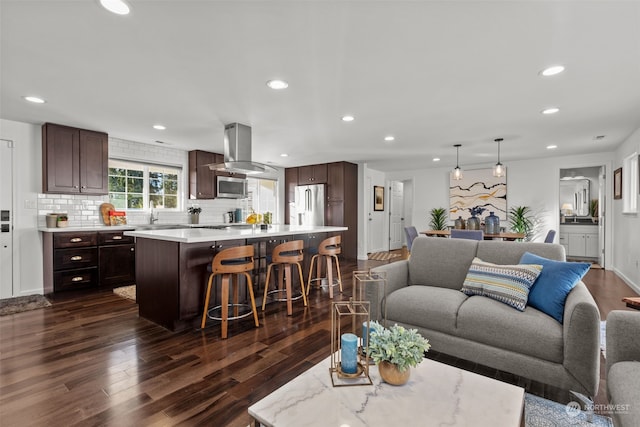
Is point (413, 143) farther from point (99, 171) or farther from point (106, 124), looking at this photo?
point (99, 171)

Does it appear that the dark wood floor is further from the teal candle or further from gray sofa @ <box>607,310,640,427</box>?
the teal candle

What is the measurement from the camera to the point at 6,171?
403cm

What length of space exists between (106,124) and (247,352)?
376 cm

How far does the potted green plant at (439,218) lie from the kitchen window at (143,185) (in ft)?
19.3

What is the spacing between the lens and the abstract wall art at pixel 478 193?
710cm

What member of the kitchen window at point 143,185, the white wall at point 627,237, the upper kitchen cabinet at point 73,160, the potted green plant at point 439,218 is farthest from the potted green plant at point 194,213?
the white wall at point 627,237

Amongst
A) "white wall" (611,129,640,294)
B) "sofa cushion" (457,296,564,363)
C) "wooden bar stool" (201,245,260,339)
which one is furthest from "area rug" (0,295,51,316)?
"white wall" (611,129,640,294)

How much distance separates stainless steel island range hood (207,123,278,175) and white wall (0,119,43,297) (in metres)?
2.51

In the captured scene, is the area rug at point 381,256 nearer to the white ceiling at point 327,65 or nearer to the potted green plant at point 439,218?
the potted green plant at point 439,218

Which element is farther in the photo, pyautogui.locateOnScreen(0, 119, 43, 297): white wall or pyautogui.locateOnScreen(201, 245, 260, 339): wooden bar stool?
pyautogui.locateOnScreen(0, 119, 43, 297): white wall

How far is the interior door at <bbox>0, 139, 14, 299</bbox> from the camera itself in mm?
3963

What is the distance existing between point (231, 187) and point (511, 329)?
5.74 metres

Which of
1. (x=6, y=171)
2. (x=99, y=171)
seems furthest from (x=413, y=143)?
(x=6, y=171)

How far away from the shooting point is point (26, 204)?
165 inches
